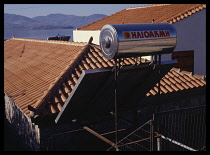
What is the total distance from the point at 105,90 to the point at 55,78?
5.66 metres

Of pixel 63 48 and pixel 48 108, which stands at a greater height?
pixel 63 48

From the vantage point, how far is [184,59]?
63.6 ft

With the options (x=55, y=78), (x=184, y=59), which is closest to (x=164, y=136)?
(x=55, y=78)

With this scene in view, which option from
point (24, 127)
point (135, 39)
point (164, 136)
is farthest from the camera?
point (24, 127)

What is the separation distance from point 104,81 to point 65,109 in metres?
1.46

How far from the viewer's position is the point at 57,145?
10.8 m

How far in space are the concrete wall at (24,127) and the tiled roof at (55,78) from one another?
106 centimetres

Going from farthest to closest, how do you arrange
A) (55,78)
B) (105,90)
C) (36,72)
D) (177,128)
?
1. (36,72)
2. (55,78)
3. (177,128)
4. (105,90)

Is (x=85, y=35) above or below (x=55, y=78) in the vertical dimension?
above

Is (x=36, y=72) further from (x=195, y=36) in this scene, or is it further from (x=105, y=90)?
(x=195, y=36)

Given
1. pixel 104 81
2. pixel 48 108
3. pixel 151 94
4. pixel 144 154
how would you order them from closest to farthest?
pixel 144 154, pixel 104 81, pixel 48 108, pixel 151 94

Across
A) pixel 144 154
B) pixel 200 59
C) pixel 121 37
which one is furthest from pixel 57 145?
pixel 200 59

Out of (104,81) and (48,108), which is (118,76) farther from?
(48,108)
